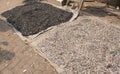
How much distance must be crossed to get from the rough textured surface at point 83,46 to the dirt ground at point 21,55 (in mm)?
260

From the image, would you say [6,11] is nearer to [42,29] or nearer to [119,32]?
[42,29]

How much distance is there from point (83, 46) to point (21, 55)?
1640mm

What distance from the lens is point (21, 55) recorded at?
15.4 ft

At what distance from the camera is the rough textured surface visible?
160 inches

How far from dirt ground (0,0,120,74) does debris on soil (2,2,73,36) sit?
36 cm

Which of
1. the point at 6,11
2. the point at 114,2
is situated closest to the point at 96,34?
the point at 114,2

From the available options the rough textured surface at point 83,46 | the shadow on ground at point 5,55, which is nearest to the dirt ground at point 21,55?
the shadow on ground at point 5,55

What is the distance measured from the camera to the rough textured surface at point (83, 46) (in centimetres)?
407

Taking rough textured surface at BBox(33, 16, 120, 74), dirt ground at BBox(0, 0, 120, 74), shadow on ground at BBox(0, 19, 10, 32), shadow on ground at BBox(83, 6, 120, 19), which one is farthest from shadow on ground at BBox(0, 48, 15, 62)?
shadow on ground at BBox(83, 6, 120, 19)

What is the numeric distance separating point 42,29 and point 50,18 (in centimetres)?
60

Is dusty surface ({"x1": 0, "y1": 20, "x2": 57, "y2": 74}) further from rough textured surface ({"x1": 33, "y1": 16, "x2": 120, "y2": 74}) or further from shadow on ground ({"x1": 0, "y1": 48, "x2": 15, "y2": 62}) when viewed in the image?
rough textured surface ({"x1": 33, "y1": 16, "x2": 120, "y2": 74})

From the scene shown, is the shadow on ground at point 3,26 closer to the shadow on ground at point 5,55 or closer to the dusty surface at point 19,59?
the dusty surface at point 19,59

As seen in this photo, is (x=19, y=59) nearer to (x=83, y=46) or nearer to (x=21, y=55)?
(x=21, y=55)

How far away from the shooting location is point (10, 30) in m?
5.82
